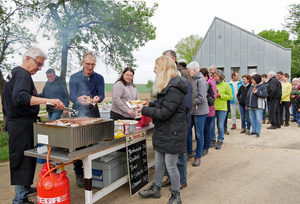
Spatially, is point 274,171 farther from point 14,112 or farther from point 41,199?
point 14,112

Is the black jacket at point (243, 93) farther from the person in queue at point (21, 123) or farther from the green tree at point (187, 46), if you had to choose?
the green tree at point (187, 46)

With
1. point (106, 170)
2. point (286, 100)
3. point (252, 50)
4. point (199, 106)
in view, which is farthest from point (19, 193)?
point (252, 50)

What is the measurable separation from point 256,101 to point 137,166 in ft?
15.2

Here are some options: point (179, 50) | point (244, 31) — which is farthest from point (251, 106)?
point (179, 50)

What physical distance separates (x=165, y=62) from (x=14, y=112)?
1.92 metres

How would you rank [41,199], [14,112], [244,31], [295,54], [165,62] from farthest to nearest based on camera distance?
[295,54], [244,31], [165,62], [14,112], [41,199]

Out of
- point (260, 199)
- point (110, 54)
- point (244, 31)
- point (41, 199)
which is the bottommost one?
point (260, 199)

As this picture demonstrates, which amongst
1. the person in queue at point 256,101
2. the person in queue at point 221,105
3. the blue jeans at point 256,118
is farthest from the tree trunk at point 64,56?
the blue jeans at point 256,118

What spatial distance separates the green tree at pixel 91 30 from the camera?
166 inches

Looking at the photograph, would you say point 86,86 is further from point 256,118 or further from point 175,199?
point 256,118

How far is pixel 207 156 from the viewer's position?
5066 mm

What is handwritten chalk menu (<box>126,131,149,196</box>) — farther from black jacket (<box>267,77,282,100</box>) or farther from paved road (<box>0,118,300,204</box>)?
black jacket (<box>267,77,282,100</box>)

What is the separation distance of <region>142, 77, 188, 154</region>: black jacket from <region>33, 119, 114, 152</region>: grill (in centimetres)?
68

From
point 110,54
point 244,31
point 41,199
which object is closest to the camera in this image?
point 41,199
